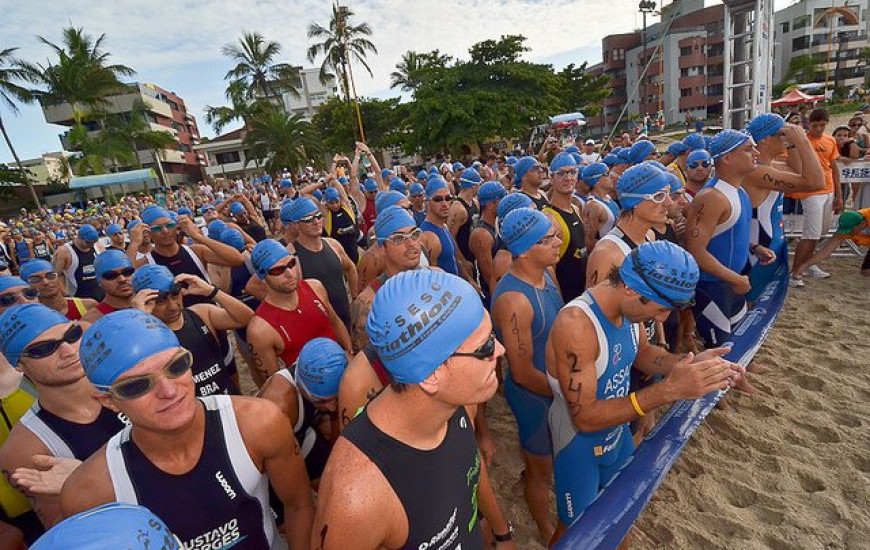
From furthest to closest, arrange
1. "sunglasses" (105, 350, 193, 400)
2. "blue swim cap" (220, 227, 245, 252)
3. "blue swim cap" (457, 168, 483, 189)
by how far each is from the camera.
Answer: "blue swim cap" (457, 168, 483, 189)
"blue swim cap" (220, 227, 245, 252)
"sunglasses" (105, 350, 193, 400)

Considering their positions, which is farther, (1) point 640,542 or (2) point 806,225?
(2) point 806,225

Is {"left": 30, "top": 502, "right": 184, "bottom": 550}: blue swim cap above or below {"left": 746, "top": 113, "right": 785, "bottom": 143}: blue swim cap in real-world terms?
below

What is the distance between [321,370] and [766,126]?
5.20m

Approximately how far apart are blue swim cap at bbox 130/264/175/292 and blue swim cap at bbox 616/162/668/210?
380cm

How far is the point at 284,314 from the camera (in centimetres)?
371

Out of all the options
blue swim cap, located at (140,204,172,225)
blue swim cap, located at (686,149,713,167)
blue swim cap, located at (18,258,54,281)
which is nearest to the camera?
blue swim cap, located at (18,258,54,281)

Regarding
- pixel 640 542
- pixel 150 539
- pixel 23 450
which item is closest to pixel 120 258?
pixel 23 450

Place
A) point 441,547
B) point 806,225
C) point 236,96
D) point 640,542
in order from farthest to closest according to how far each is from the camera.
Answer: point 236,96 < point 806,225 < point 640,542 < point 441,547

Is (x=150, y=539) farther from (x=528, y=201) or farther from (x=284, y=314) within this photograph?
(x=528, y=201)

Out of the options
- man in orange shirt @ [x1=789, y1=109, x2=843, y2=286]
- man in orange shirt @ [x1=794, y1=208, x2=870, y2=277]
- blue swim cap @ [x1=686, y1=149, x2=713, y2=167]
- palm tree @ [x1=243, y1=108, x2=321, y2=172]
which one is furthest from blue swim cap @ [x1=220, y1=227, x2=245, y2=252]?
palm tree @ [x1=243, y1=108, x2=321, y2=172]

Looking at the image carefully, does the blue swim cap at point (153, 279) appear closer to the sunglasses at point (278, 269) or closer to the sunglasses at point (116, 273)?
the sunglasses at point (278, 269)

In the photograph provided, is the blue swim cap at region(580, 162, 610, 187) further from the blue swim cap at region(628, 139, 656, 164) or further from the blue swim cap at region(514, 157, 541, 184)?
the blue swim cap at region(514, 157, 541, 184)

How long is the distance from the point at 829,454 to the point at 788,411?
1.95ft

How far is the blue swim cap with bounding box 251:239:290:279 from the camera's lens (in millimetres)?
3645
